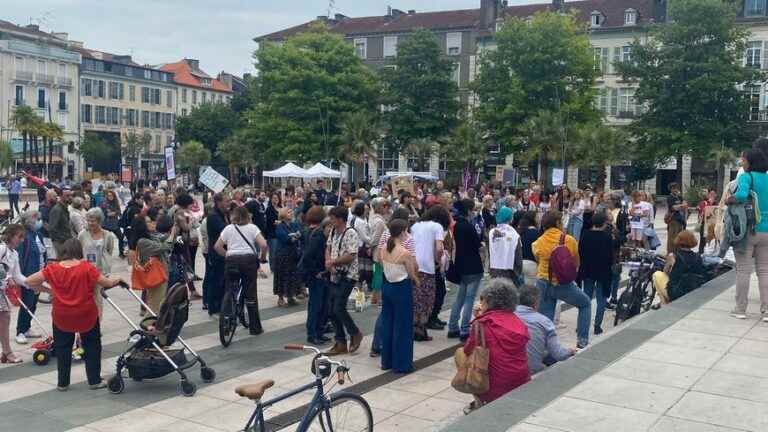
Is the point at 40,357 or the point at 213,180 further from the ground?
the point at 213,180

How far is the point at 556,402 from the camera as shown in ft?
18.9

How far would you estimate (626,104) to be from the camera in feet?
208

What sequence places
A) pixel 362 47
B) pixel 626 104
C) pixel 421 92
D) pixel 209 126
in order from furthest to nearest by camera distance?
1. pixel 209 126
2. pixel 362 47
3. pixel 626 104
4. pixel 421 92

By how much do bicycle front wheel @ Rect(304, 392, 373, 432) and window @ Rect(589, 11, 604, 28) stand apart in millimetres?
62874

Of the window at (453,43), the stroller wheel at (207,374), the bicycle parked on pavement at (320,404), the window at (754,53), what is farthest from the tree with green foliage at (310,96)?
the bicycle parked on pavement at (320,404)

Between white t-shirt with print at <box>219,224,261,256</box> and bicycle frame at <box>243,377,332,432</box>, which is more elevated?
white t-shirt with print at <box>219,224,261,256</box>

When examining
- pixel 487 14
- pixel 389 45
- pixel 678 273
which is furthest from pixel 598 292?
pixel 389 45

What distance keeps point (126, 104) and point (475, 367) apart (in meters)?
91.9

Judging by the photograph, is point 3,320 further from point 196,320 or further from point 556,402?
point 556,402

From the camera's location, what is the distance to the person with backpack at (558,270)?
8914 mm

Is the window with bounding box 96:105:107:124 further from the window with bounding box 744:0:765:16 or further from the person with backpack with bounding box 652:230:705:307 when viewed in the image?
the person with backpack with bounding box 652:230:705:307

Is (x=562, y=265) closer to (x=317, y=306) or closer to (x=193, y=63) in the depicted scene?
(x=317, y=306)

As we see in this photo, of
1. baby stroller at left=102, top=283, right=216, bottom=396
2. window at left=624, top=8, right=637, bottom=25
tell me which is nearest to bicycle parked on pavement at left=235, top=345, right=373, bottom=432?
baby stroller at left=102, top=283, right=216, bottom=396

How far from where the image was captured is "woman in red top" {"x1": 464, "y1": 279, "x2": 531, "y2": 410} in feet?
18.3
